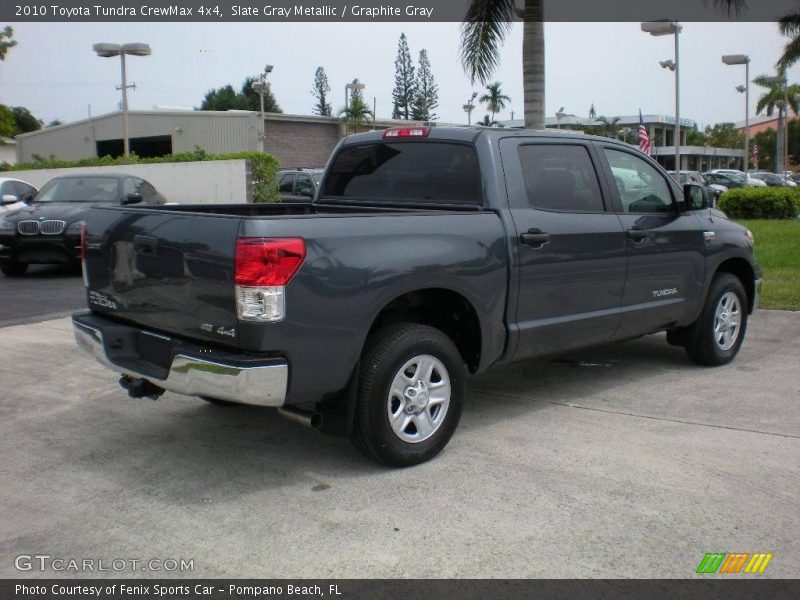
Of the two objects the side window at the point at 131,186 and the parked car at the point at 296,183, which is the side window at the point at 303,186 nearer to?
the parked car at the point at 296,183

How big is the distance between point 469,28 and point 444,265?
920 centimetres

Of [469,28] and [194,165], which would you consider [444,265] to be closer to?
[469,28]

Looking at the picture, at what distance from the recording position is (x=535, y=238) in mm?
5285

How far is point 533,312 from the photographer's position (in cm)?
536

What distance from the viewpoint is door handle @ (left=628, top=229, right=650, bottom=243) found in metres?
6.03

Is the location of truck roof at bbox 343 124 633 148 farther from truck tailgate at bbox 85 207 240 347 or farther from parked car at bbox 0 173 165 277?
parked car at bbox 0 173 165 277

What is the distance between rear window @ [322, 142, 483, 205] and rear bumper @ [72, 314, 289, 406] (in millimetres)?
1947

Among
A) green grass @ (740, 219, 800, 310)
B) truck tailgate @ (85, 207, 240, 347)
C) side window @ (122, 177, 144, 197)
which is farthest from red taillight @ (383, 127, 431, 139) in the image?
side window @ (122, 177, 144, 197)

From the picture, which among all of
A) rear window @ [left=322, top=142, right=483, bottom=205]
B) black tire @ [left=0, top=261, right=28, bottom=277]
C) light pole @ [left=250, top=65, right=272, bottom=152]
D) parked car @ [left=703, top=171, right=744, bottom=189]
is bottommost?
black tire @ [left=0, top=261, right=28, bottom=277]

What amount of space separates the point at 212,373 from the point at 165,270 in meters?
0.70

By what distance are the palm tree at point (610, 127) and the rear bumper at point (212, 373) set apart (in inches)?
2584

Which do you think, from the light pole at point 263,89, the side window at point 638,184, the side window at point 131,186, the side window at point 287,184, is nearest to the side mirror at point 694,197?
the side window at point 638,184

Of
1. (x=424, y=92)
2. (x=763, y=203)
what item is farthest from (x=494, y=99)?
(x=763, y=203)
